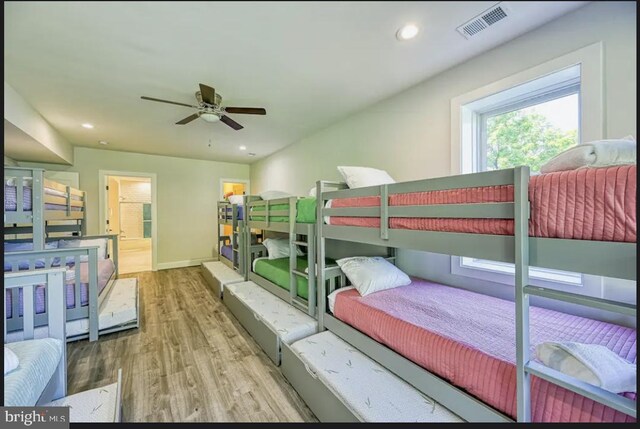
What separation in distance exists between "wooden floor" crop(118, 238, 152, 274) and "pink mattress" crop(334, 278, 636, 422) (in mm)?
5309

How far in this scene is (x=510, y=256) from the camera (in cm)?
96

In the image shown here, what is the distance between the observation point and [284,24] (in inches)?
56.8

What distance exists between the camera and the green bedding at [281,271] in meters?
2.42

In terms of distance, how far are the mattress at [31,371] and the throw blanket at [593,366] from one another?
216 centimetres

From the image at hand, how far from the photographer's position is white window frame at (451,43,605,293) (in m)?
1.38

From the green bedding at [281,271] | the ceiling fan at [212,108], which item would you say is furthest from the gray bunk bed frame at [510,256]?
the ceiling fan at [212,108]

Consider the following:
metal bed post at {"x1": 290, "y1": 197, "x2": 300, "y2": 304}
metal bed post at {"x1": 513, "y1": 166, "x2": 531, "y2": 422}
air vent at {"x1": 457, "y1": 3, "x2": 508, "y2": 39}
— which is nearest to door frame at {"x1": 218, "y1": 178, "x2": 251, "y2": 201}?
metal bed post at {"x1": 290, "y1": 197, "x2": 300, "y2": 304}

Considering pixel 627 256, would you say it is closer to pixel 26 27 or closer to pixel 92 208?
pixel 26 27

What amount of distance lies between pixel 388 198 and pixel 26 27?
95.9 inches

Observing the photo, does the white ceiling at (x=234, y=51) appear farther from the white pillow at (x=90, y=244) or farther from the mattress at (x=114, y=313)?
the mattress at (x=114, y=313)

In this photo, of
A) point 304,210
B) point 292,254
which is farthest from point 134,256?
point 304,210

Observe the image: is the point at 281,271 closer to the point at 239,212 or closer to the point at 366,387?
Result: the point at 366,387

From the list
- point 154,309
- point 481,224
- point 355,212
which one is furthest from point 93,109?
point 481,224

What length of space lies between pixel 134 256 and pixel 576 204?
8.32 m
